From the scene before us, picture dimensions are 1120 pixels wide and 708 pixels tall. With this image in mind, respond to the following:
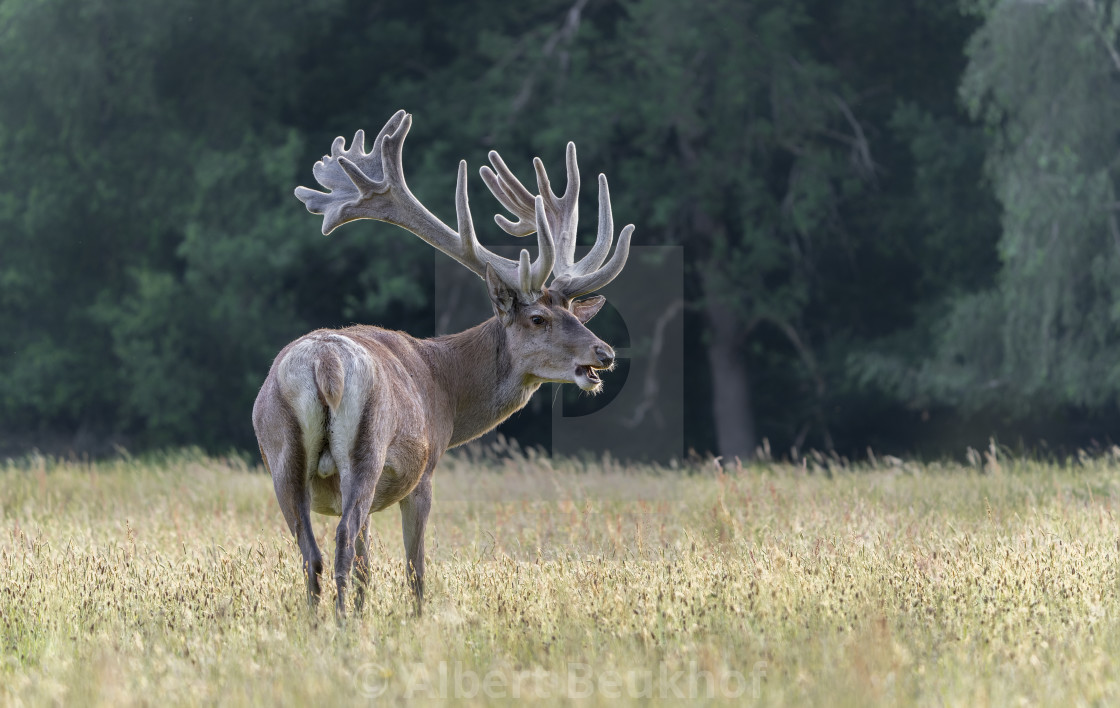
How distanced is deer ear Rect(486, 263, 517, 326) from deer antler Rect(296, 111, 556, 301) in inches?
1.4

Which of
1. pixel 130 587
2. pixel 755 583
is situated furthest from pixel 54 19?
pixel 755 583

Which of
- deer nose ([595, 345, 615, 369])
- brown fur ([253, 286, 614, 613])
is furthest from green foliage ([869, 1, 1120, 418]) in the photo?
deer nose ([595, 345, 615, 369])

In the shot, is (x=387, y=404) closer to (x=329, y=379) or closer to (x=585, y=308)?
(x=329, y=379)

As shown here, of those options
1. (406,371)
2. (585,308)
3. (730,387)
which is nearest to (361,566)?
(406,371)

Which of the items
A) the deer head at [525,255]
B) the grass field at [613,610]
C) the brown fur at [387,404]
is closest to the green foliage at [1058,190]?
the grass field at [613,610]

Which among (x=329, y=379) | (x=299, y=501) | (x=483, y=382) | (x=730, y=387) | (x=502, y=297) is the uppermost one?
(x=502, y=297)

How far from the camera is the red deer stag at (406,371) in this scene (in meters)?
5.12

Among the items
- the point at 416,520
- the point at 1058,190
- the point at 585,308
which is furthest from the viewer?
the point at 1058,190

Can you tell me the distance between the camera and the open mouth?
6.32 meters

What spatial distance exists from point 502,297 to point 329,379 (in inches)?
68.6

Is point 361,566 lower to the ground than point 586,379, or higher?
lower

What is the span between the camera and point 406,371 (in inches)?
234

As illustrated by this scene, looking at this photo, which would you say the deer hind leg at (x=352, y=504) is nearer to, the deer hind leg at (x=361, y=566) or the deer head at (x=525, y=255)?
the deer hind leg at (x=361, y=566)

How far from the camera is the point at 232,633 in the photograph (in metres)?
4.63
